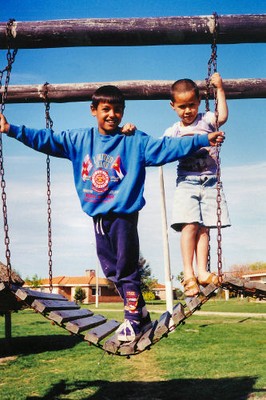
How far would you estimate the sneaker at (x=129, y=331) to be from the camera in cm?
387

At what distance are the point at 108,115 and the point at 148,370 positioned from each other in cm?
1140

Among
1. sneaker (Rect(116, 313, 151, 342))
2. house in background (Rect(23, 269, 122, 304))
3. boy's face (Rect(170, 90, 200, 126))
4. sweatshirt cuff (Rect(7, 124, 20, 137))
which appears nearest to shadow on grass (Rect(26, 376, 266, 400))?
sneaker (Rect(116, 313, 151, 342))

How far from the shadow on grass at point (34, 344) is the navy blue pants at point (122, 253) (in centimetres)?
1544

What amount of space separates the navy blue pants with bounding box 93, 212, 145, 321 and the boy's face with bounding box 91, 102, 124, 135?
80 cm

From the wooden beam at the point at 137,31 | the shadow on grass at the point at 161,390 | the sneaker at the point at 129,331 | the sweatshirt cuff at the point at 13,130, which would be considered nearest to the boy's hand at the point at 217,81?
the wooden beam at the point at 137,31

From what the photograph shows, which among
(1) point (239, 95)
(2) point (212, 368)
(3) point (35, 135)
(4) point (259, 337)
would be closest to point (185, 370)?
(2) point (212, 368)

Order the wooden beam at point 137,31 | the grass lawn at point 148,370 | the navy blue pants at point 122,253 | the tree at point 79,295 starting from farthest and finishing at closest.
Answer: the tree at point 79,295, the grass lawn at point 148,370, the wooden beam at point 137,31, the navy blue pants at point 122,253

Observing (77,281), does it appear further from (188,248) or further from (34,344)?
(188,248)

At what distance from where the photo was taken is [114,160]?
13.4ft

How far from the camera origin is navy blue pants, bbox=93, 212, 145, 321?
3945 mm

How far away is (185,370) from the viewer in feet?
44.1

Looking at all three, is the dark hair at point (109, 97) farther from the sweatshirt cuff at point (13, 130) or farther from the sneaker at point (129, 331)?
the sneaker at point (129, 331)

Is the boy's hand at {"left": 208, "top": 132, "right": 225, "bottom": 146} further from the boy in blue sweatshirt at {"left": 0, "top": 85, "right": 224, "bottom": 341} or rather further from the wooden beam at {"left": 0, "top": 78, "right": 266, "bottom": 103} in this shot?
the wooden beam at {"left": 0, "top": 78, "right": 266, "bottom": 103}

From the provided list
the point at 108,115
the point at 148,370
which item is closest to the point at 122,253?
the point at 108,115
